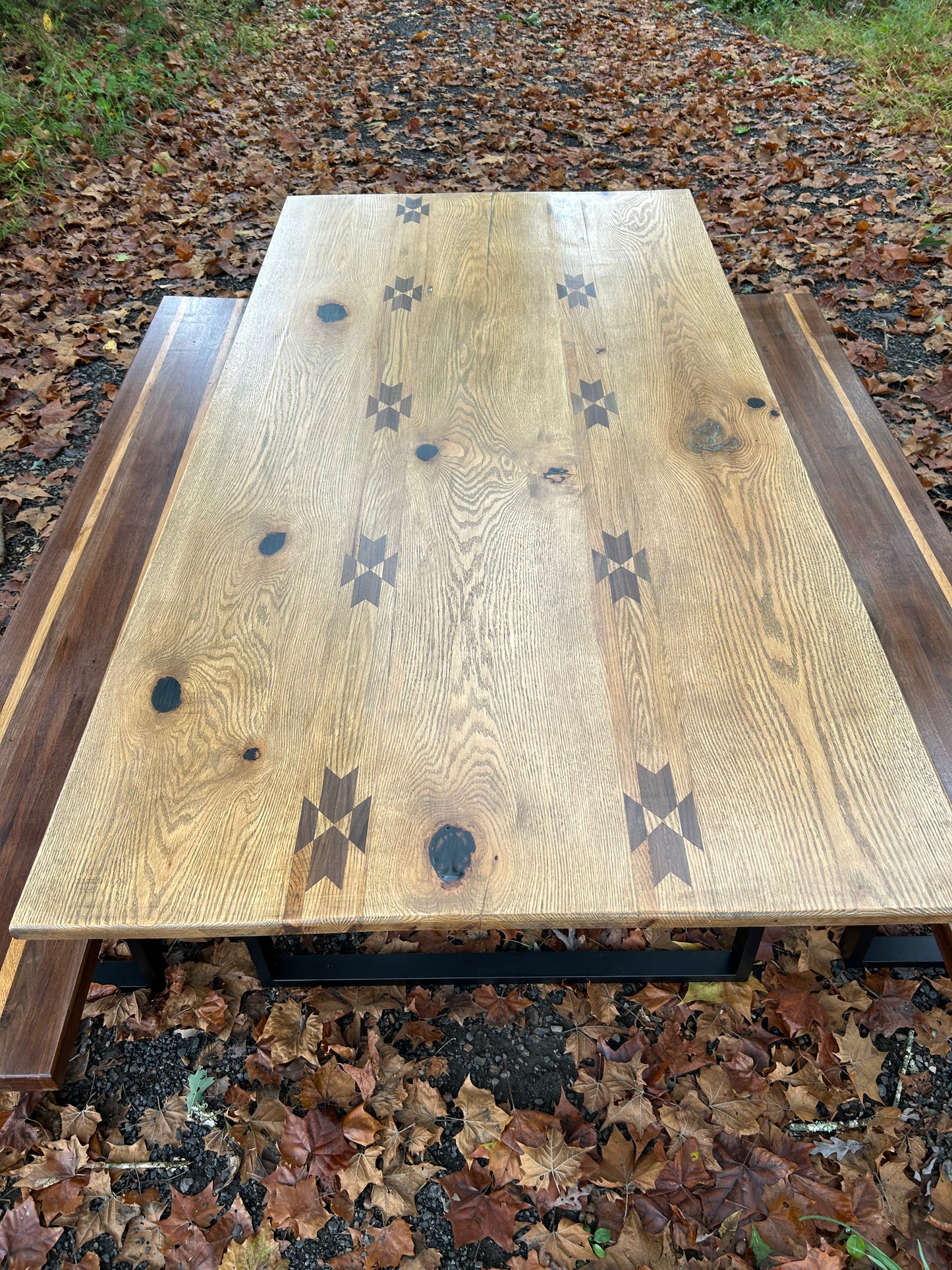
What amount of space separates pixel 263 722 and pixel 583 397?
3.30 ft

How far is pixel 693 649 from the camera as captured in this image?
1.25 metres

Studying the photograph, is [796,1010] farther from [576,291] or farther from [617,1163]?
[576,291]

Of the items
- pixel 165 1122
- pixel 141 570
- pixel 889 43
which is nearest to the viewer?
pixel 165 1122

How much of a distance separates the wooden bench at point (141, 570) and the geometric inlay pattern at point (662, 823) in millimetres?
668

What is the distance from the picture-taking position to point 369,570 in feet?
4.56

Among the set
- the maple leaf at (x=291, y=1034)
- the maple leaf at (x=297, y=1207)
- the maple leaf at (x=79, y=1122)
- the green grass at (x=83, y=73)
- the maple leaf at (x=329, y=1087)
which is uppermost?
the green grass at (x=83, y=73)

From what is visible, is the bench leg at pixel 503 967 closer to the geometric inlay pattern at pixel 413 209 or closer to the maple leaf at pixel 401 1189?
the maple leaf at pixel 401 1189

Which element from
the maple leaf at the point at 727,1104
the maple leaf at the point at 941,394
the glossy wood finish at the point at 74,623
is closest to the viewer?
the glossy wood finish at the point at 74,623

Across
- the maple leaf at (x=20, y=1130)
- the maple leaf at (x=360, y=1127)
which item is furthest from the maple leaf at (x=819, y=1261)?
the maple leaf at (x=20, y=1130)

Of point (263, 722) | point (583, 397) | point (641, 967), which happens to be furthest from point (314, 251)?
point (641, 967)

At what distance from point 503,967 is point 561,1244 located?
1.62ft

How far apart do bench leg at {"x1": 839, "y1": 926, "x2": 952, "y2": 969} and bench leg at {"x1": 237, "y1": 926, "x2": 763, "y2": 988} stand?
10.1 inches

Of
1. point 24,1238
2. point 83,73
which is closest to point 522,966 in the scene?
point 24,1238

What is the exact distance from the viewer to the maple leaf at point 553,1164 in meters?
1.45
